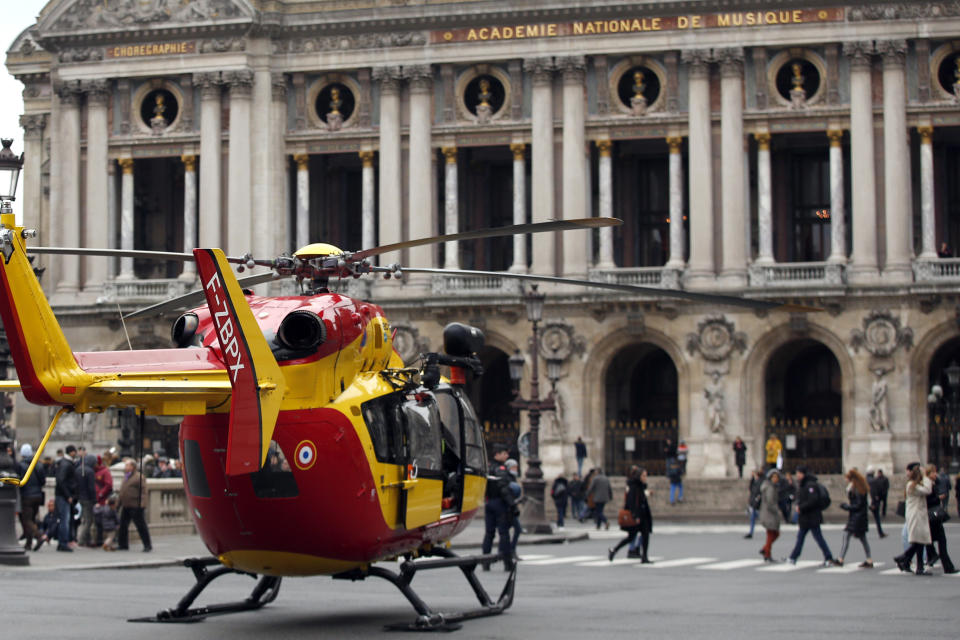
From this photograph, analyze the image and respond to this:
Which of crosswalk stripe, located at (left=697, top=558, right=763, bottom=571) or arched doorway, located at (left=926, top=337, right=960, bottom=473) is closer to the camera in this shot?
crosswalk stripe, located at (left=697, top=558, right=763, bottom=571)

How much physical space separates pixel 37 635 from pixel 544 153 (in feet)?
136

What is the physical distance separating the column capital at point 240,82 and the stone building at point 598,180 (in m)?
0.10

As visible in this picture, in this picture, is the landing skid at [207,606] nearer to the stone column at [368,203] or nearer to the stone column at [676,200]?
the stone column at [676,200]

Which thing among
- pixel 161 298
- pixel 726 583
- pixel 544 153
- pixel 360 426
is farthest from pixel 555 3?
pixel 360 426

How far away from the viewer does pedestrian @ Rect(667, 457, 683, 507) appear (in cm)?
5006

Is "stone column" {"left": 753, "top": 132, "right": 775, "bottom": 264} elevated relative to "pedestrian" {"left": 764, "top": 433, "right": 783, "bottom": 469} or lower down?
elevated

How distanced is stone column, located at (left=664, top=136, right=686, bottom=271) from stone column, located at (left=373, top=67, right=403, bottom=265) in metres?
8.91

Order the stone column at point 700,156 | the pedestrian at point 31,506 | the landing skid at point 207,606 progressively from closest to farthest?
the landing skid at point 207,606 < the pedestrian at point 31,506 < the stone column at point 700,156

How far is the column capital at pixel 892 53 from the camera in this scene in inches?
2143

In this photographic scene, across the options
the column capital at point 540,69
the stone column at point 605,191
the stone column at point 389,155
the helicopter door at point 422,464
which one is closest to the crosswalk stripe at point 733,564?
the helicopter door at point 422,464

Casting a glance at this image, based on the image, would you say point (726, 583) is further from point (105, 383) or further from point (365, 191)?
point (365, 191)

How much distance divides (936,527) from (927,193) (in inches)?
1136

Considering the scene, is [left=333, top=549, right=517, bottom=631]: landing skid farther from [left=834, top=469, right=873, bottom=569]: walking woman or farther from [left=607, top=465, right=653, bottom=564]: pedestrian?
[left=834, top=469, right=873, bottom=569]: walking woman

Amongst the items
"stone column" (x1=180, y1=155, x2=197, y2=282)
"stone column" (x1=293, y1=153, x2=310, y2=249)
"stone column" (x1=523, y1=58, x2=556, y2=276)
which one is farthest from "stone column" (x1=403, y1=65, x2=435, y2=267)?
"stone column" (x1=180, y1=155, x2=197, y2=282)
